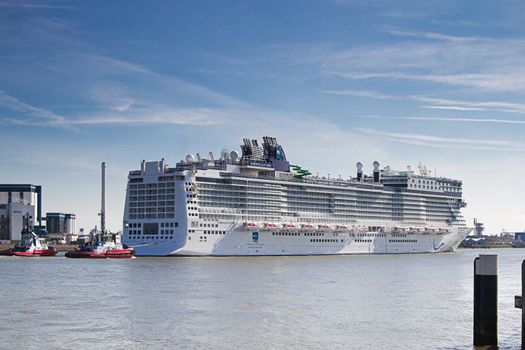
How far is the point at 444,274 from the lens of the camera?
68438mm

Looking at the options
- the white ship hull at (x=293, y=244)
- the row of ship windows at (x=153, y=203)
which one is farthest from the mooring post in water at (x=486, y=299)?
the row of ship windows at (x=153, y=203)

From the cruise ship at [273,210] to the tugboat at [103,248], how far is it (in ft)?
6.27

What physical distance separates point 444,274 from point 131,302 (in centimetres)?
3347

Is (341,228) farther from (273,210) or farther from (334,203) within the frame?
(273,210)

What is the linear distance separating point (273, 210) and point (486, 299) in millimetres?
85822

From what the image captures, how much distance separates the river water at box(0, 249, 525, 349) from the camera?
3086 cm

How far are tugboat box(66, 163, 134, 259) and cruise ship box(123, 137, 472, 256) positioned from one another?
6.27 feet

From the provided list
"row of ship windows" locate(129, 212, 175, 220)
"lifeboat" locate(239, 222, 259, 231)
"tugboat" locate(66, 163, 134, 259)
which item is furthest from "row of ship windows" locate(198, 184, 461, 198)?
"tugboat" locate(66, 163, 134, 259)

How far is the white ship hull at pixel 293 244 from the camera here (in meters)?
97.4

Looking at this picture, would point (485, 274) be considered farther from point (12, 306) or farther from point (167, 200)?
point (167, 200)

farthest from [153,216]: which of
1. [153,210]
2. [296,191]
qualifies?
[296,191]

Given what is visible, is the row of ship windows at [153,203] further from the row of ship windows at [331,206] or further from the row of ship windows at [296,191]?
the row of ship windows at [296,191]

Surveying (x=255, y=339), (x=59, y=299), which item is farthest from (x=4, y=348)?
(x=59, y=299)

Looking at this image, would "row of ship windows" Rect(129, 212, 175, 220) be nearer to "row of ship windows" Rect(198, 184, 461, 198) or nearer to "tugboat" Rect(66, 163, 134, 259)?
"tugboat" Rect(66, 163, 134, 259)
